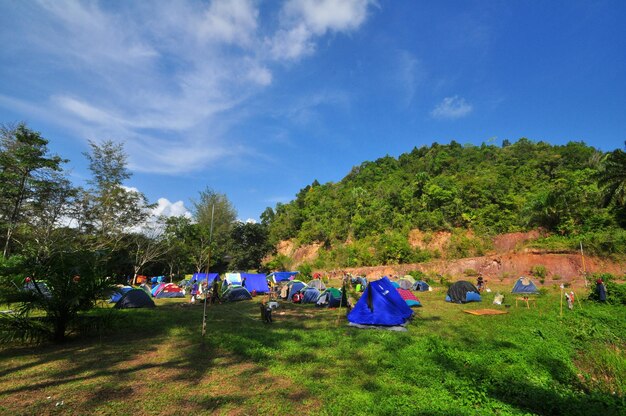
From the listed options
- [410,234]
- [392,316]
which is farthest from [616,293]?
[410,234]

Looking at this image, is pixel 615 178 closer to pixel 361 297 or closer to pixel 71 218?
pixel 361 297

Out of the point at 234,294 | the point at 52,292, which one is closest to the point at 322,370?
the point at 52,292

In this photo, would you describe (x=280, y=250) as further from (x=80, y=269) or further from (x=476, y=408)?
(x=476, y=408)

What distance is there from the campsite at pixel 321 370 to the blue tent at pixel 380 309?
68 cm

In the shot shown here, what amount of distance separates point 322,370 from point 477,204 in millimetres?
35672

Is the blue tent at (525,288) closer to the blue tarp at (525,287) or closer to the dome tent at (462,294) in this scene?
the blue tarp at (525,287)

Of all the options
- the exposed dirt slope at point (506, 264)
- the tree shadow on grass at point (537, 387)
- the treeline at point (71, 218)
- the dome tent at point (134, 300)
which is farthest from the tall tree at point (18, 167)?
the exposed dirt slope at point (506, 264)

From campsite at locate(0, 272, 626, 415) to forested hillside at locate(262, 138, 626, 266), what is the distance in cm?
2099

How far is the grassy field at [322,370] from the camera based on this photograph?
17.7 ft

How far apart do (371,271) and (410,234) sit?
8351mm

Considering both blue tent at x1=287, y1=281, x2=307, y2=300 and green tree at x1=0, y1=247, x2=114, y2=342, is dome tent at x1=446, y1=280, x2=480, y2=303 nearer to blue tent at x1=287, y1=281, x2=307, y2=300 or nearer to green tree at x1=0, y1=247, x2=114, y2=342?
blue tent at x1=287, y1=281, x2=307, y2=300

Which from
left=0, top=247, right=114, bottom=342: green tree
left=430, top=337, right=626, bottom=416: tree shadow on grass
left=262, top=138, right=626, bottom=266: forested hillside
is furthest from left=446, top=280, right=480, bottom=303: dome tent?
left=0, top=247, right=114, bottom=342: green tree

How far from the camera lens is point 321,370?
23.2 feet

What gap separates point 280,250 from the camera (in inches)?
2258
